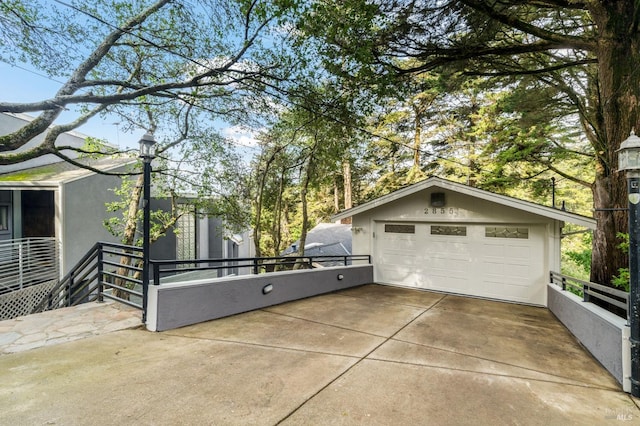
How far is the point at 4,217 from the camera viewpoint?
339 inches

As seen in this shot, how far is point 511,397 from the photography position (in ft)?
9.28

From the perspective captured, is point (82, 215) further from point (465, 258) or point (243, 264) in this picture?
point (465, 258)

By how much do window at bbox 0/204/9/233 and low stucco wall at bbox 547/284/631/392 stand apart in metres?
13.1

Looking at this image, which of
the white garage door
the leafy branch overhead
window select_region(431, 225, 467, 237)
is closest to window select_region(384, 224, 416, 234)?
the white garage door

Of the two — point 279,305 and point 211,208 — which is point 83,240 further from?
point 279,305

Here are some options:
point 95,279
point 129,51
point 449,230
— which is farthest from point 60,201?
point 449,230

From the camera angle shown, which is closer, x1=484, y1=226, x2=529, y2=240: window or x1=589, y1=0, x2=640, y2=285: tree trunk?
x1=589, y1=0, x2=640, y2=285: tree trunk

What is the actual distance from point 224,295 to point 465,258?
242 inches

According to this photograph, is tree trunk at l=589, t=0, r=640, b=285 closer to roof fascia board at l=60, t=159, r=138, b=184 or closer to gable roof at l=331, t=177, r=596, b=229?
gable roof at l=331, t=177, r=596, b=229

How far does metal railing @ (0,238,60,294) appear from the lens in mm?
7109

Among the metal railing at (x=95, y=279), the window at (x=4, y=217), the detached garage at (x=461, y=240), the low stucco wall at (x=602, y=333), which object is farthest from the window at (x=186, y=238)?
the low stucco wall at (x=602, y=333)

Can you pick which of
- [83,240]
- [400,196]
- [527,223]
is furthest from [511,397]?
[83,240]

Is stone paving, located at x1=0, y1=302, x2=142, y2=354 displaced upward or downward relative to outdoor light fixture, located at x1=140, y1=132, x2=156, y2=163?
downward

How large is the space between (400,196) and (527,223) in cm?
303
